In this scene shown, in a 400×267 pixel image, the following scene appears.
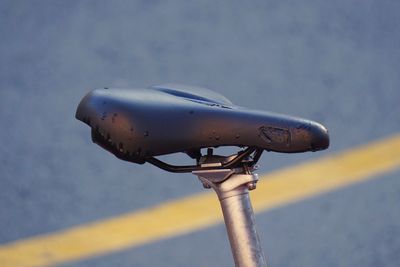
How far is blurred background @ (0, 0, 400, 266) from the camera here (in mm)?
3113

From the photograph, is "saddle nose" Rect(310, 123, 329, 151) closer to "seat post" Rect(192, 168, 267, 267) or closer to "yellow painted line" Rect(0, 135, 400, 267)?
"seat post" Rect(192, 168, 267, 267)

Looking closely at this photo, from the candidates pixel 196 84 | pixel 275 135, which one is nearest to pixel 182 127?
pixel 275 135

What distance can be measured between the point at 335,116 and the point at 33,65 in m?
1.27

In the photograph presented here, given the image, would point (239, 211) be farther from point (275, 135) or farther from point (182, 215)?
point (182, 215)

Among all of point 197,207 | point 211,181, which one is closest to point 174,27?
point 197,207

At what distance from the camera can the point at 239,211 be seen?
1158 mm

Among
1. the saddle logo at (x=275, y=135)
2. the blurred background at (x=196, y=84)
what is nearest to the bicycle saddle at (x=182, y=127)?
the saddle logo at (x=275, y=135)

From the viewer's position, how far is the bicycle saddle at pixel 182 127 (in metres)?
1.09

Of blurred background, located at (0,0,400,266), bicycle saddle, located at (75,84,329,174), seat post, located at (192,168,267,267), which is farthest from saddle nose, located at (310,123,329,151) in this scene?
blurred background, located at (0,0,400,266)

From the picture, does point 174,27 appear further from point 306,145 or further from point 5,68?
point 306,145

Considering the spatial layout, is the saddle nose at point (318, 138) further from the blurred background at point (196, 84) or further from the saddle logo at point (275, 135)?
the blurred background at point (196, 84)

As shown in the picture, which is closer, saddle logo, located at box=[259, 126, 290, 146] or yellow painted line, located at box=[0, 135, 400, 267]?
saddle logo, located at box=[259, 126, 290, 146]

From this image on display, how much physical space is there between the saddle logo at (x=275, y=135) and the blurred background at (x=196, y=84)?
76.6 inches

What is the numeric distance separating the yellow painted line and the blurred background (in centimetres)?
4
